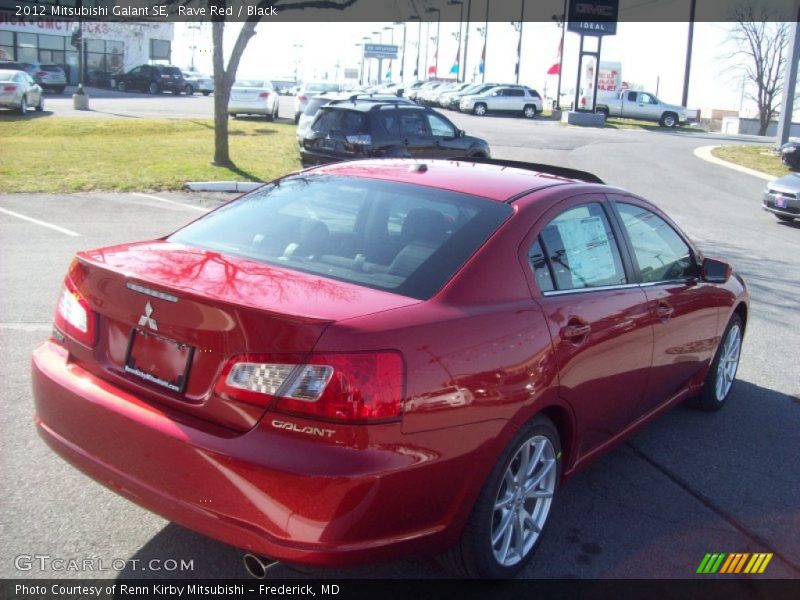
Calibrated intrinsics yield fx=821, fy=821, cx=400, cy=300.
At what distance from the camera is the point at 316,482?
2.67 m

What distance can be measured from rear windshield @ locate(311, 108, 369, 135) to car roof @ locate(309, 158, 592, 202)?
1158 centimetres

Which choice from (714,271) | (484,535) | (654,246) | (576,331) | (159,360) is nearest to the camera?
(159,360)

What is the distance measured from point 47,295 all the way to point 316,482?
5.42m

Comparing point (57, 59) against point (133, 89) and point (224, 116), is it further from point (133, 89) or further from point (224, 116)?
point (224, 116)

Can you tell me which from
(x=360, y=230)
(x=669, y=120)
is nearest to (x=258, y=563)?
(x=360, y=230)

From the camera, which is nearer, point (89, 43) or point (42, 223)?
point (42, 223)

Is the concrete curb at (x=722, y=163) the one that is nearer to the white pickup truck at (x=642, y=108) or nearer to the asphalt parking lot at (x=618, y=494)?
the white pickup truck at (x=642, y=108)

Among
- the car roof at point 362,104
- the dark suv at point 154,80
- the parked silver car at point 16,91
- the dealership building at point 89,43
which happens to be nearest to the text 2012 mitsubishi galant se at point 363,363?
the car roof at point 362,104

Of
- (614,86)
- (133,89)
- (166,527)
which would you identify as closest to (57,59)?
(133,89)

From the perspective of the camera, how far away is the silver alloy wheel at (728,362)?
5.56 metres

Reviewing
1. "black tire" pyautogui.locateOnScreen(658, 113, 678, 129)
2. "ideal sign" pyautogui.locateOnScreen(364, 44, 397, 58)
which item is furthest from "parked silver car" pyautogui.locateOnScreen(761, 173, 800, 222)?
"ideal sign" pyautogui.locateOnScreen(364, 44, 397, 58)

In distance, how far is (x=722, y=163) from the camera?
27578 mm

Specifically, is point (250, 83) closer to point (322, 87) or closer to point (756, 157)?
point (322, 87)

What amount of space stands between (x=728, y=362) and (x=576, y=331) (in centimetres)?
257
